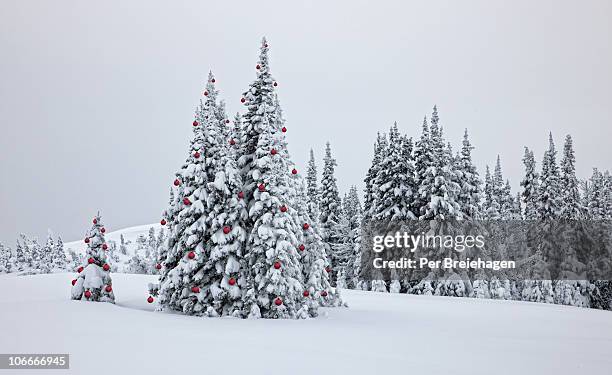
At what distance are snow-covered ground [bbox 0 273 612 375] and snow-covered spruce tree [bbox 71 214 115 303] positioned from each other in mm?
874

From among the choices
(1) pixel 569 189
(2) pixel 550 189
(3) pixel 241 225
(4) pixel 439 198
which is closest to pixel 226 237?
(3) pixel 241 225

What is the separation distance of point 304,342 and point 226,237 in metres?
6.90

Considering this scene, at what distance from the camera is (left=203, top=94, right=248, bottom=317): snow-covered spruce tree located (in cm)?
1806

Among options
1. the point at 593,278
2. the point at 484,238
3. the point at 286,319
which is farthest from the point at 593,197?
the point at 286,319

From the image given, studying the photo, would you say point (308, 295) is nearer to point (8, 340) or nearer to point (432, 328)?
point (432, 328)

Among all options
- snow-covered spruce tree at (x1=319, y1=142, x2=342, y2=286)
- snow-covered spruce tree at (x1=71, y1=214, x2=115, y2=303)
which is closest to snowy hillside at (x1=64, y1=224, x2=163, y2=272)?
snow-covered spruce tree at (x1=319, y1=142, x2=342, y2=286)

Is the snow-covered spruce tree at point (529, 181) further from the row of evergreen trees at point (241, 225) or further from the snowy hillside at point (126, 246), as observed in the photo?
the snowy hillside at point (126, 246)

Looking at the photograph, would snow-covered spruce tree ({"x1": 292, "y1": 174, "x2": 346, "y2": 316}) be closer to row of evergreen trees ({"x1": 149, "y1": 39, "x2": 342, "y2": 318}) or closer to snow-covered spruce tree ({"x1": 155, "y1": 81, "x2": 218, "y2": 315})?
row of evergreen trees ({"x1": 149, "y1": 39, "x2": 342, "y2": 318})

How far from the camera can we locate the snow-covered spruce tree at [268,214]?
17922 millimetres

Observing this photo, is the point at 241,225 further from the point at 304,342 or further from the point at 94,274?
the point at 304,342

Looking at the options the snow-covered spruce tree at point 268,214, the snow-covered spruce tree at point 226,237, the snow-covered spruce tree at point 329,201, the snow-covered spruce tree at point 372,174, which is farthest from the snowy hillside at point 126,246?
the snow-covered spruce tree at point 268,214

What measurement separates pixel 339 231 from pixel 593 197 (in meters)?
31.2

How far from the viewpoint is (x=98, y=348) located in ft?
34.3

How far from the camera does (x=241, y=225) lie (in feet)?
63.3
